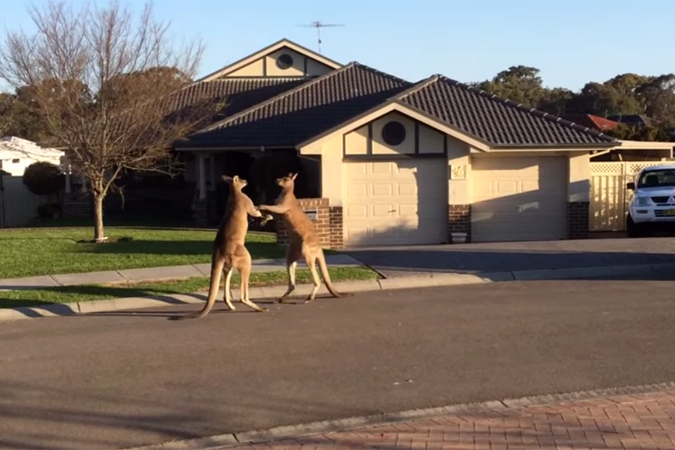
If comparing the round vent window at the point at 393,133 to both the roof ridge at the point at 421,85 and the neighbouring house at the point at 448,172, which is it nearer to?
the neighbouring house at the point at 448,172

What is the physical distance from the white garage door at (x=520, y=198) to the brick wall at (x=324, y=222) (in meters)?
3.68

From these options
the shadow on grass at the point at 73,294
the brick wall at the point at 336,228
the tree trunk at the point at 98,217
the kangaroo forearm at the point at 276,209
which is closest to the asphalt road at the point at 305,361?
the shadow on grass at the point at 73,294

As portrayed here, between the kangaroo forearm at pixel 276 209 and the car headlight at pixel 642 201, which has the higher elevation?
the kangaroo forearm at pixel 276 209

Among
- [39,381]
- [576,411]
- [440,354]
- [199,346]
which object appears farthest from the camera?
[199,346]

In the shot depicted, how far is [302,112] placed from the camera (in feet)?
99.7

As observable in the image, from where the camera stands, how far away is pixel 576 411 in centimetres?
754

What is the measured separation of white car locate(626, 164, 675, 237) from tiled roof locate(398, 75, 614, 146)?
1334 millimetres

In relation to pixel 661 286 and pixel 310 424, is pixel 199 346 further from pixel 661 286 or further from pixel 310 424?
pixel 661 286

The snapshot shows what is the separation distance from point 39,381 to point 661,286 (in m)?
9.24

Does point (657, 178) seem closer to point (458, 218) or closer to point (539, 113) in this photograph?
point (539, 113)

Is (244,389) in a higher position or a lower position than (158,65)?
lower

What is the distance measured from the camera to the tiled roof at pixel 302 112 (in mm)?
29078

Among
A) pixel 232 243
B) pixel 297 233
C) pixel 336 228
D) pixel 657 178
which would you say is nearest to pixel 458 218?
pixel 336 228

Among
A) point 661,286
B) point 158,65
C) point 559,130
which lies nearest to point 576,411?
point 661,286
